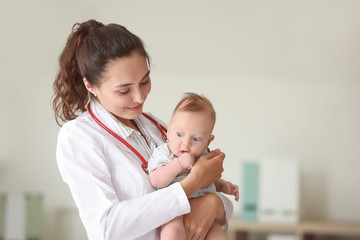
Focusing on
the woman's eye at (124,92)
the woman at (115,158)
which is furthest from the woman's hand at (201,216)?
the woman's eye at (124,92)

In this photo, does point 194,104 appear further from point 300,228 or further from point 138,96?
point 300,228

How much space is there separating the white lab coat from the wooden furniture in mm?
2199

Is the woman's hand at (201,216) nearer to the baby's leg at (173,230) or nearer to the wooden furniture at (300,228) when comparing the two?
the baby's leg at (173,230)

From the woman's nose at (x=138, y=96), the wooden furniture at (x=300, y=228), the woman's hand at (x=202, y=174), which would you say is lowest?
the wooden furniture at (x=300, y=228)

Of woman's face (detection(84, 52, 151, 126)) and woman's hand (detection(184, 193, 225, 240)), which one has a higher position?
woman's face (detection(84, 52, 151, 126))

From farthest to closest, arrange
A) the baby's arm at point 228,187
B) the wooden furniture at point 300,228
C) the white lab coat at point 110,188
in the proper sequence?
the wooden furniture at point 300,228
the baby's arm at point 228,187
the white lab coat at point 110,188

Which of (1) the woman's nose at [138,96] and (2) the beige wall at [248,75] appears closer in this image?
(1) the woman's nose at [138,96]

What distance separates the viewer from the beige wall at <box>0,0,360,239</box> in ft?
13.0

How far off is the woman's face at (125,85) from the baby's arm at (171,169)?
0.74 feet

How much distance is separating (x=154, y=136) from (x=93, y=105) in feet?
A: 0.84

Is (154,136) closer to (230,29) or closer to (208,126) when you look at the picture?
(208,126)

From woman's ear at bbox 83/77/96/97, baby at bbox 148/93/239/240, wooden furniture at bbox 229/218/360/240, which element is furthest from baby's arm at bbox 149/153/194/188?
wooden furniture at bbox 229/218/360/240

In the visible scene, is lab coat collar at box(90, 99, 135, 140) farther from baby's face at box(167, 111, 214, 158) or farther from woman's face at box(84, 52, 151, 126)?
baby's face at box(167, 111, 214, 158)

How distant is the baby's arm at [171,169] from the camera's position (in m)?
1.61
